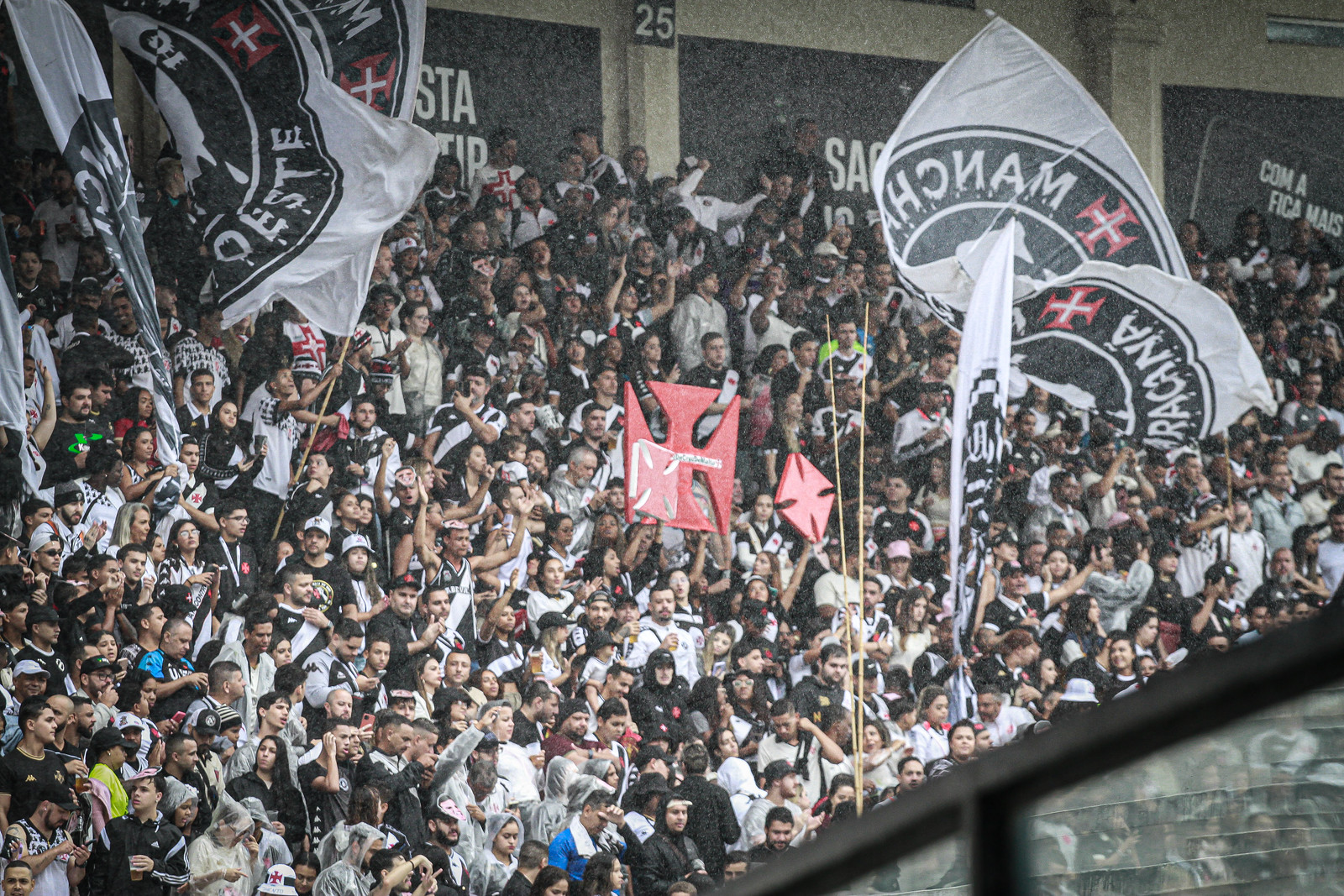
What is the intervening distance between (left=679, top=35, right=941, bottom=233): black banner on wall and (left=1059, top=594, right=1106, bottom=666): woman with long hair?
1966mm

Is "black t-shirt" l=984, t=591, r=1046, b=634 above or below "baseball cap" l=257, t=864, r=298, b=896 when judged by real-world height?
above

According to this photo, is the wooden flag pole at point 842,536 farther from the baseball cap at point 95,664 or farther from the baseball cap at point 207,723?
the baseball cap at point 95,664

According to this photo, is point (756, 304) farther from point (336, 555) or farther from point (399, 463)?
point (336, 555)

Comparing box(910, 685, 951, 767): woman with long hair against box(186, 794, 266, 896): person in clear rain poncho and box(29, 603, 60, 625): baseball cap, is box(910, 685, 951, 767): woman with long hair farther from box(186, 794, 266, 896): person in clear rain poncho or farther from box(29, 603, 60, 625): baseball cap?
box(29, 603, 60, 625): baseball cap

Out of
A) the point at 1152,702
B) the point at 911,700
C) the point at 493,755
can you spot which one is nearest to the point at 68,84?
the point at 493,755

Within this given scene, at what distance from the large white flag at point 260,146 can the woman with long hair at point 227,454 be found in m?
0.52

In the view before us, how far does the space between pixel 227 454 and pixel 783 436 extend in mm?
2279

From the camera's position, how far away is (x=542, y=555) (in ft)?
18.1

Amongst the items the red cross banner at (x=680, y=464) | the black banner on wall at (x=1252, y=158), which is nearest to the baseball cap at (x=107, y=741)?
the red cross banner at (x=680, y=464)

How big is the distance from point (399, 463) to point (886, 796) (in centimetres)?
210

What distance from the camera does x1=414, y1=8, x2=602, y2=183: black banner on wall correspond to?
658 cm

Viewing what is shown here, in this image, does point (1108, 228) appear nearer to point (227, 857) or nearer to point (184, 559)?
point (184, 559)

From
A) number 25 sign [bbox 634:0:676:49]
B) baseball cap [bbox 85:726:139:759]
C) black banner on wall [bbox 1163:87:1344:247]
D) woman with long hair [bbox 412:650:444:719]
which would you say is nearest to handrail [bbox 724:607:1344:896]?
baseball cap [bbox 85:726:139:759]

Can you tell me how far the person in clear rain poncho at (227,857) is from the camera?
177 inches
